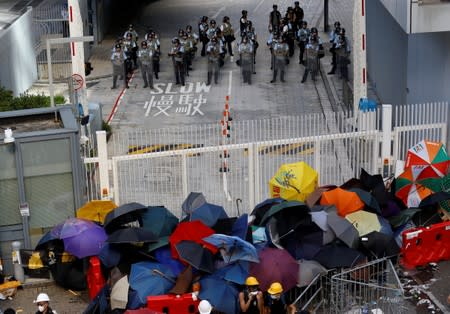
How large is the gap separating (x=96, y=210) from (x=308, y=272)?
11.8 ft

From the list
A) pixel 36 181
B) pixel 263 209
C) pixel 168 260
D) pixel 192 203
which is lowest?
pixel 168 260

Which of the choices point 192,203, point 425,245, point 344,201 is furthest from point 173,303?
point 425,245

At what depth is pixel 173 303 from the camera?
13664mm

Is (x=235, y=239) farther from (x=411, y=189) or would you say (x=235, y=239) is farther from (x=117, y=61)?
(x=117, y=61)

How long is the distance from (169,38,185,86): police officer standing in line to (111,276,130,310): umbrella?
50.3 feet

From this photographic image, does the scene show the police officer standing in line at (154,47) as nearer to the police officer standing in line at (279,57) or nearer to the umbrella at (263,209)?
the police officer standing in line at (279,57)

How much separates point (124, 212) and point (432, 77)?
8.35 metres

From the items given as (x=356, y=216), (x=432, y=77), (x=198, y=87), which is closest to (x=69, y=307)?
(x=356, y=216)

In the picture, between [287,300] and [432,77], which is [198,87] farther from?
[287,300]

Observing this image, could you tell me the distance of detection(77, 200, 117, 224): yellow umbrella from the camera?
15.3 meters

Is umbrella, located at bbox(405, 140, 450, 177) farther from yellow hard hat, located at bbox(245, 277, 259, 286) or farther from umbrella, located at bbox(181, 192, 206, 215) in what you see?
yellow hard hat, located at bbox(245, 277, 259, 286)

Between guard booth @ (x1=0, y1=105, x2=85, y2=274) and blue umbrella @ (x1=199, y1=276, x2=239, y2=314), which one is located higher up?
guard booth @ (x1=0, y1=105, x2=85, y2=274)

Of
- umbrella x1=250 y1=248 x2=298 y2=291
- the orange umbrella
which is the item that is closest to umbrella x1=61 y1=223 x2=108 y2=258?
umbrella x1=250 y1=248 x2=298 y2=291

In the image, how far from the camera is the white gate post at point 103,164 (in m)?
16.4
